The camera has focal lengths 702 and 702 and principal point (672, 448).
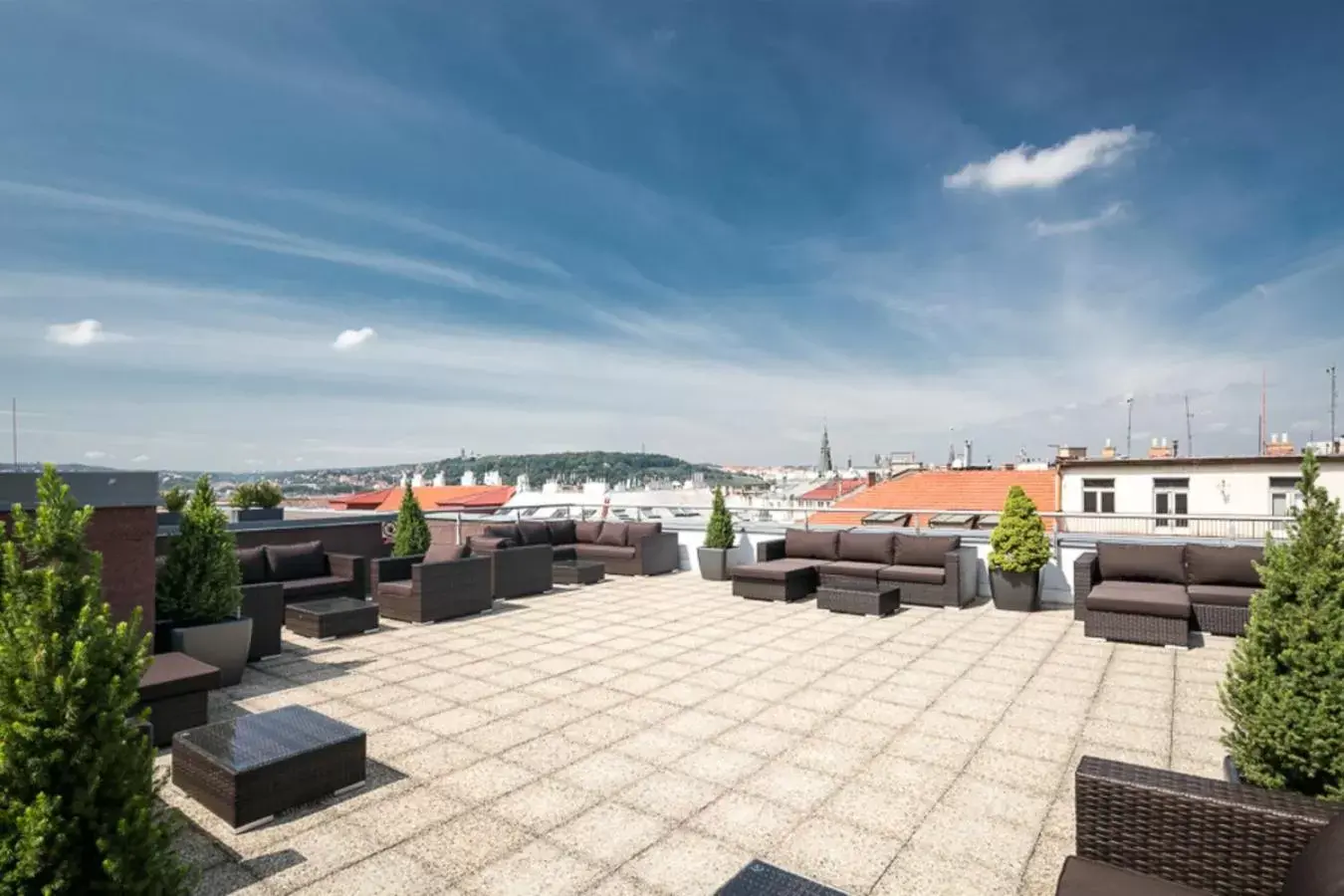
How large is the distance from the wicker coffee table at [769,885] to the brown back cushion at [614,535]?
8.43 meters

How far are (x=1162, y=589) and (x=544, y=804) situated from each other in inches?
238

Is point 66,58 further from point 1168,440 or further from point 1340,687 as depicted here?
point 1168,440

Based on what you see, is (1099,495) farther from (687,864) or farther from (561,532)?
(687,864)

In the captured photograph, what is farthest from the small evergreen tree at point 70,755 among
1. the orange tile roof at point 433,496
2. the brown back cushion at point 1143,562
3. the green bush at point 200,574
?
the orange tile roof at point 433,496

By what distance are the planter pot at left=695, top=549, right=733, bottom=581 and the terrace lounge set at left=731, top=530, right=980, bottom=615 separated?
3.00 feet

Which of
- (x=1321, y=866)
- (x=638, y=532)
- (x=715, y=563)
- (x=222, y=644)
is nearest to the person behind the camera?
(x=1321, y=866)

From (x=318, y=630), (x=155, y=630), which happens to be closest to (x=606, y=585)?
(x=318, y=630)

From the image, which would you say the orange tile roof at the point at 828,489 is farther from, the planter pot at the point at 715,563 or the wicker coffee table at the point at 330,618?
the wicker coffee table at the point at 330,618

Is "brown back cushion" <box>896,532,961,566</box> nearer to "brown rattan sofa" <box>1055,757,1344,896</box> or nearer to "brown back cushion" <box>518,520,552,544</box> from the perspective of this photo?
"brown back cushion" <box>518,520,552,544</box>

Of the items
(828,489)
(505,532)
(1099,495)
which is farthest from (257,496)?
(828,489)

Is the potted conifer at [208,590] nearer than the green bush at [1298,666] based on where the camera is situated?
No

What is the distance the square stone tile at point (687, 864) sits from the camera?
2.45 metres

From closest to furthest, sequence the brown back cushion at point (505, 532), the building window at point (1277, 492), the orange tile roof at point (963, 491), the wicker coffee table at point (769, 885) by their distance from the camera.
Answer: the wicker coffee table at point (769, 885) < the brown back cushion at point (505, 532) < the building window at point (1277, 492) < the orange tile roof at point (963, 491)

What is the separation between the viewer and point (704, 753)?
3635 millimetres
